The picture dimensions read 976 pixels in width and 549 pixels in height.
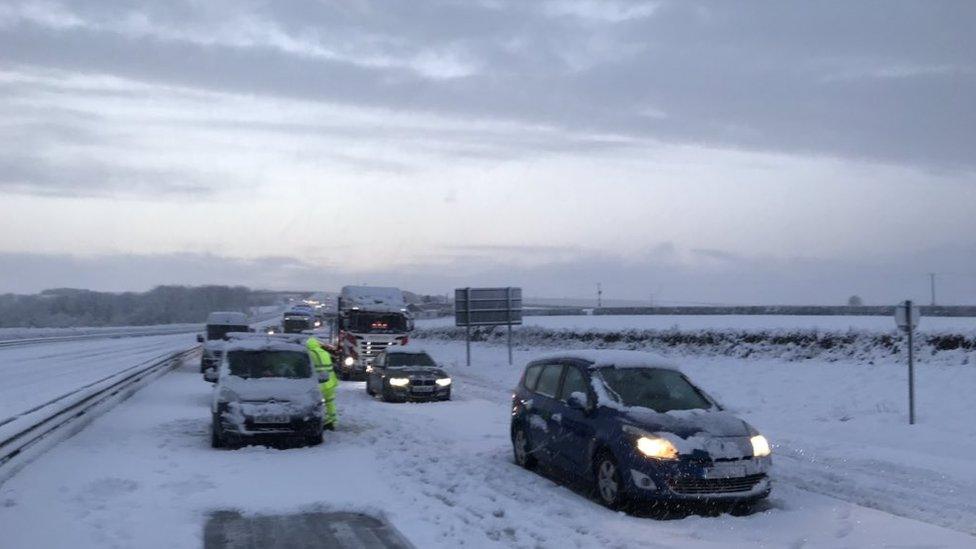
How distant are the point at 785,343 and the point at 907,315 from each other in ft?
45.6

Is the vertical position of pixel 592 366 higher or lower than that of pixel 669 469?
higher

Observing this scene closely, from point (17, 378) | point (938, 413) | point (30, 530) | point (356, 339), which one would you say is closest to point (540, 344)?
point (356, 339)

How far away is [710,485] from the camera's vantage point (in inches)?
392

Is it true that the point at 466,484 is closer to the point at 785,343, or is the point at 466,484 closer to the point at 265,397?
the point at 265,397

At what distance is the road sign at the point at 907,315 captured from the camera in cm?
1705

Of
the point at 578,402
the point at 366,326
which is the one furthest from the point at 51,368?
the point at 578,402

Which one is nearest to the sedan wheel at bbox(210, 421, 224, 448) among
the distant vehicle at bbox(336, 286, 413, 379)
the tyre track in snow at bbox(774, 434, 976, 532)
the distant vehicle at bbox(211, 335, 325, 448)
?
Result: the distant vehicle at bbox(211, 335, 325, 448)

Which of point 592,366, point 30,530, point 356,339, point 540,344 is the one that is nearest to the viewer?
point 30,530

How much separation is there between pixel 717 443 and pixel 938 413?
1108cm

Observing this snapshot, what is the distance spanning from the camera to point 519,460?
13.5 m

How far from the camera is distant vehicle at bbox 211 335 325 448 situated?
15.1 m

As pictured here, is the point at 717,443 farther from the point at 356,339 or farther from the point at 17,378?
the point at 17,378

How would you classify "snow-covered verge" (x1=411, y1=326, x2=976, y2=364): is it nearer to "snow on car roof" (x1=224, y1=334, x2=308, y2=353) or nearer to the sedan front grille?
the sedan front grille

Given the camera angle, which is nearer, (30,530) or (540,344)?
(30,530)
